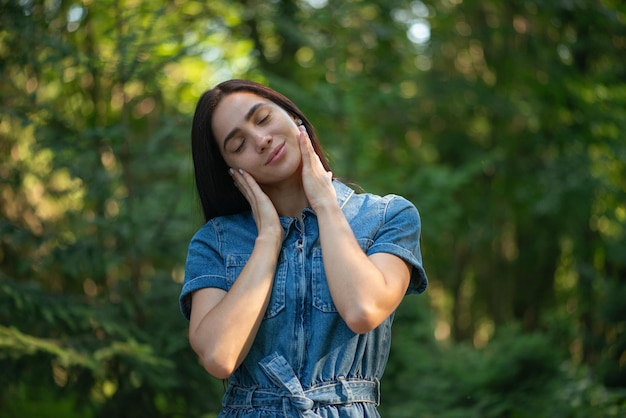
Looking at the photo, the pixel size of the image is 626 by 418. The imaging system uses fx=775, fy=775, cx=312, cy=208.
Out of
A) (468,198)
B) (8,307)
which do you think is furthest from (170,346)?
(468,198)

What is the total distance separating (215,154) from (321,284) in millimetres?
494

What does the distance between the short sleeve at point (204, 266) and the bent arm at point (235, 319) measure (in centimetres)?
8

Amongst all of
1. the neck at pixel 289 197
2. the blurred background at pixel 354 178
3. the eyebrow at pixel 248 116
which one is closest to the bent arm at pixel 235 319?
the neck at pixel 289 197

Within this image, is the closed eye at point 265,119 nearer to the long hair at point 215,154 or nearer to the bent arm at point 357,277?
the long hair at point 215,154

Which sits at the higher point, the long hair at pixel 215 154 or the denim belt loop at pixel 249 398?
the long hair at pixel 215 154

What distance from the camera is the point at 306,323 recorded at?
203 centimetres

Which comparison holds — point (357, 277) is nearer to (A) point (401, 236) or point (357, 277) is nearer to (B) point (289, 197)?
(A) point (401, 236)

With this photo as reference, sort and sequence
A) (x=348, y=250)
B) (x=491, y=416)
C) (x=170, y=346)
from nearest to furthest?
(x=348, y=250) < (x=170, y=346) < (x=491, y=416)

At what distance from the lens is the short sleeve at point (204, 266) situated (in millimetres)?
2082

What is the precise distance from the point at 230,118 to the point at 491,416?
3.50 meters

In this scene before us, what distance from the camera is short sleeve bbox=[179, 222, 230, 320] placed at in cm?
208

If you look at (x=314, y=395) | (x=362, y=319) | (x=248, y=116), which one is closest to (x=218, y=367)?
(x=314, y=395)

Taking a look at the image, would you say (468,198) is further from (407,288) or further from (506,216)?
(407,288)

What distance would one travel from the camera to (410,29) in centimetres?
630
